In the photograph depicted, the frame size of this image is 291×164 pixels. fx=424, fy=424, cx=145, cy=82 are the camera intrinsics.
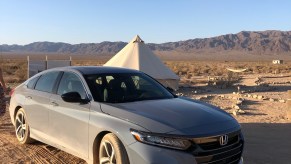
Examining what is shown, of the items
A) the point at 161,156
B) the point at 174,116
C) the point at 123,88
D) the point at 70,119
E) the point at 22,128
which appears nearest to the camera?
the point at 161,156

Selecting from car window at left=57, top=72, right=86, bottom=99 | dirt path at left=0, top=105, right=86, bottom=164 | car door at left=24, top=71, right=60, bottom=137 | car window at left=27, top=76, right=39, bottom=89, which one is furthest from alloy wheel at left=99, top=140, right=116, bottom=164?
car window at left=27, top=76, right=39, bottom=89

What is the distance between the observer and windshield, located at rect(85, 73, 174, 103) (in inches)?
234

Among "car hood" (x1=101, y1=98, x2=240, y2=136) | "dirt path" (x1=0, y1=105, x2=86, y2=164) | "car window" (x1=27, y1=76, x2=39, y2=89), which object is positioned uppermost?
"car window" (x1=27, y1=76, x2=39, y2=89)

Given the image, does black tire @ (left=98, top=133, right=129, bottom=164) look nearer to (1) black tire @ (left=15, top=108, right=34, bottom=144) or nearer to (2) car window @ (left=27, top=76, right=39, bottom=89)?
(1) black tire @ (left=15, top=108, right=34, bottom=144)

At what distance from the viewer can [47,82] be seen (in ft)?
23.8

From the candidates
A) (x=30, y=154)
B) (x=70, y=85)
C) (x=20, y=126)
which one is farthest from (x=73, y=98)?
(x=20, y=126)

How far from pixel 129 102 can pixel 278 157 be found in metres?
2.89

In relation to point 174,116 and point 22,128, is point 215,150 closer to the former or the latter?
point 174,116

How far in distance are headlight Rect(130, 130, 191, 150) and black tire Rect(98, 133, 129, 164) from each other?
316 mm

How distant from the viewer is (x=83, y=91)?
20.1 ft

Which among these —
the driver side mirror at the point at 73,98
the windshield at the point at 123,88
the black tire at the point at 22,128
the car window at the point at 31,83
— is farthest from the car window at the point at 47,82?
the driver side mirror at the point at 73,98

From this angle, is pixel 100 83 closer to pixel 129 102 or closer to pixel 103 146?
pixel 129 102

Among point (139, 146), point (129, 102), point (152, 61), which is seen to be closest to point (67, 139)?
point (129, 102)

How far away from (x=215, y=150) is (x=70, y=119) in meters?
2.27
